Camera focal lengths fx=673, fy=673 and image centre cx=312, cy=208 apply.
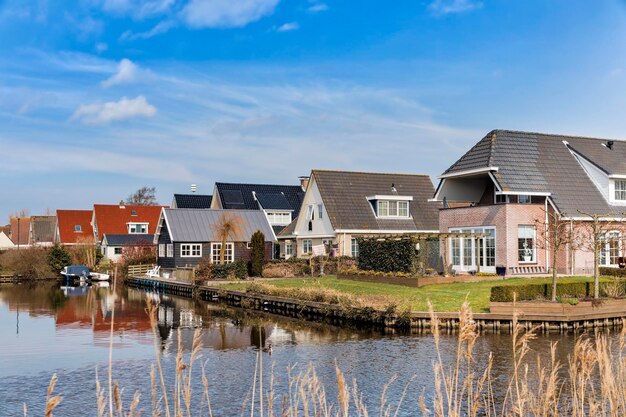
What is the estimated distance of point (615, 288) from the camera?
79.7ft

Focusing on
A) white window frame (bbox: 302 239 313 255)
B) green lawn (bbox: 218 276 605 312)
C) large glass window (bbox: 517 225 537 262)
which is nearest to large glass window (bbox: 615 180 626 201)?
large glass window (bbox: 517 225 537 262)

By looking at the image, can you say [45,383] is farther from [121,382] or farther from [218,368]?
[218,368]

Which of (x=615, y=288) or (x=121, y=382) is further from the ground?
(x=615, y=288)

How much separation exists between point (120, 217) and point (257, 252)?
103 ft

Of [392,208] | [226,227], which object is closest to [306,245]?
[226,227]

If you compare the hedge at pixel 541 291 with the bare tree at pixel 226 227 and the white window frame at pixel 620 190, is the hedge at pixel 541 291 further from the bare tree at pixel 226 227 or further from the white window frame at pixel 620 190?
the bare tree at pixel 226 227

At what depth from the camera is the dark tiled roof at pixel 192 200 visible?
64.6 m

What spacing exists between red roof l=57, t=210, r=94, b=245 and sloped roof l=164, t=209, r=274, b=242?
81.3 ft

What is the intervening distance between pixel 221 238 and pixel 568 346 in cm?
3354

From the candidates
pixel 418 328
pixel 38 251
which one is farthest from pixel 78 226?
pixel 418 328

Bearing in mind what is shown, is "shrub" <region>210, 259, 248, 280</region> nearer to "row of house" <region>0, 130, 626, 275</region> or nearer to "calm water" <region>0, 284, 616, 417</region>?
"row of house" <region>0, 130, 626, 275</region>

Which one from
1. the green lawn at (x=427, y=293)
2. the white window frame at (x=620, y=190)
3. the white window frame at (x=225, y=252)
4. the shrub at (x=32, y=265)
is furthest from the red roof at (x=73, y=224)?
the white window frame at (x=620, y=190)

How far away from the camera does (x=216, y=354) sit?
755 inches

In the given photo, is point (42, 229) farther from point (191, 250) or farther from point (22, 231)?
point (191, 250)
